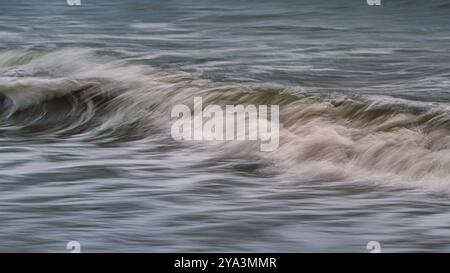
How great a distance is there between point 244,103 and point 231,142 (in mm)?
1662

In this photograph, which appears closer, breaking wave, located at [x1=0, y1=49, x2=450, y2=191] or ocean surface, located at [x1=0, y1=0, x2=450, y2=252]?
ocean surface, located at [x1=0, y1=0, x2=450, y2=252]

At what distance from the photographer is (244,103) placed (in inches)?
444

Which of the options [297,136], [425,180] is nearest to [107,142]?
[297,136]

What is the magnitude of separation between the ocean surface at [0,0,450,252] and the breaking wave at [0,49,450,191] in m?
0.02

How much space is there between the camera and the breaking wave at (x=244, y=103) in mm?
8586

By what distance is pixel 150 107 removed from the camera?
38.3 feet

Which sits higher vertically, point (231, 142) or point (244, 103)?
point (244, 103)

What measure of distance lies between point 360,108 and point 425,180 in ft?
7.75

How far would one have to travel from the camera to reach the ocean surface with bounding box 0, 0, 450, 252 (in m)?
6.87

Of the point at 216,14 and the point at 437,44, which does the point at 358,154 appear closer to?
the point at 437,44

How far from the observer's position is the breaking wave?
8586mm

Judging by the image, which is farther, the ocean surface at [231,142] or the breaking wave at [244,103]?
the breaking wave at [244,103]

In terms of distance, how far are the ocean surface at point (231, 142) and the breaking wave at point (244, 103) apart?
2 cm

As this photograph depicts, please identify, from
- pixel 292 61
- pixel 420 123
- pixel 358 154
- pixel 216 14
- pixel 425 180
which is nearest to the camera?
pixel 425 180
